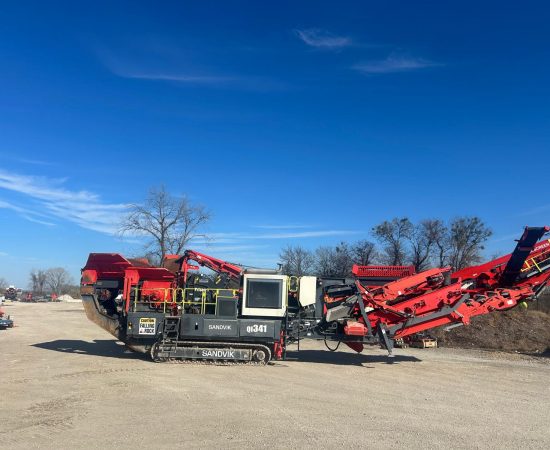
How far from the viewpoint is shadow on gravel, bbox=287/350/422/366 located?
659 inches

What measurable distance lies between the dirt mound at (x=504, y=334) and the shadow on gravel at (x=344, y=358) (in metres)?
5.82

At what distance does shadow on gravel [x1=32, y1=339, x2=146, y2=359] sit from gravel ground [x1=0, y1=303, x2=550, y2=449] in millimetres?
625

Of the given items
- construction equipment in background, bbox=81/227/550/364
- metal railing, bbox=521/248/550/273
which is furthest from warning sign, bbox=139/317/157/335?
metal railing, bbox=521/248/550/273

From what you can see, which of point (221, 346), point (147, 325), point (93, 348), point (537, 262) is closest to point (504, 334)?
point (537, 262)

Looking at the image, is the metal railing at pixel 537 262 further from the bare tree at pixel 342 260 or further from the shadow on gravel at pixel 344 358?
the bare tree at pixel 342 260

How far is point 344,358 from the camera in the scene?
17.6 m

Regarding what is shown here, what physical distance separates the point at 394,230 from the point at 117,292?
4953 centimetres

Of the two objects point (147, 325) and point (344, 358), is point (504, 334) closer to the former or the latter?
point (344, 358)

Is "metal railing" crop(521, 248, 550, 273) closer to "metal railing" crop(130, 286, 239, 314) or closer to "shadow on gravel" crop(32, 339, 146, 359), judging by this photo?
"metal railing" crop(130, 286, 239, 314)

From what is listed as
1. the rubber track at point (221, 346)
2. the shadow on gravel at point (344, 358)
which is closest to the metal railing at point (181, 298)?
the rubber track at point (221, 346)

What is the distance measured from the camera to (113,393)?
1060cm

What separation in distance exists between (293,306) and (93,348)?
8.46 meters

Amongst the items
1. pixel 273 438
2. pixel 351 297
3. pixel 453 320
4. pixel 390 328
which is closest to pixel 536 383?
pixel 453 320

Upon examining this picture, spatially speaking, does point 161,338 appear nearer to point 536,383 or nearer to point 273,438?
point 273,438
